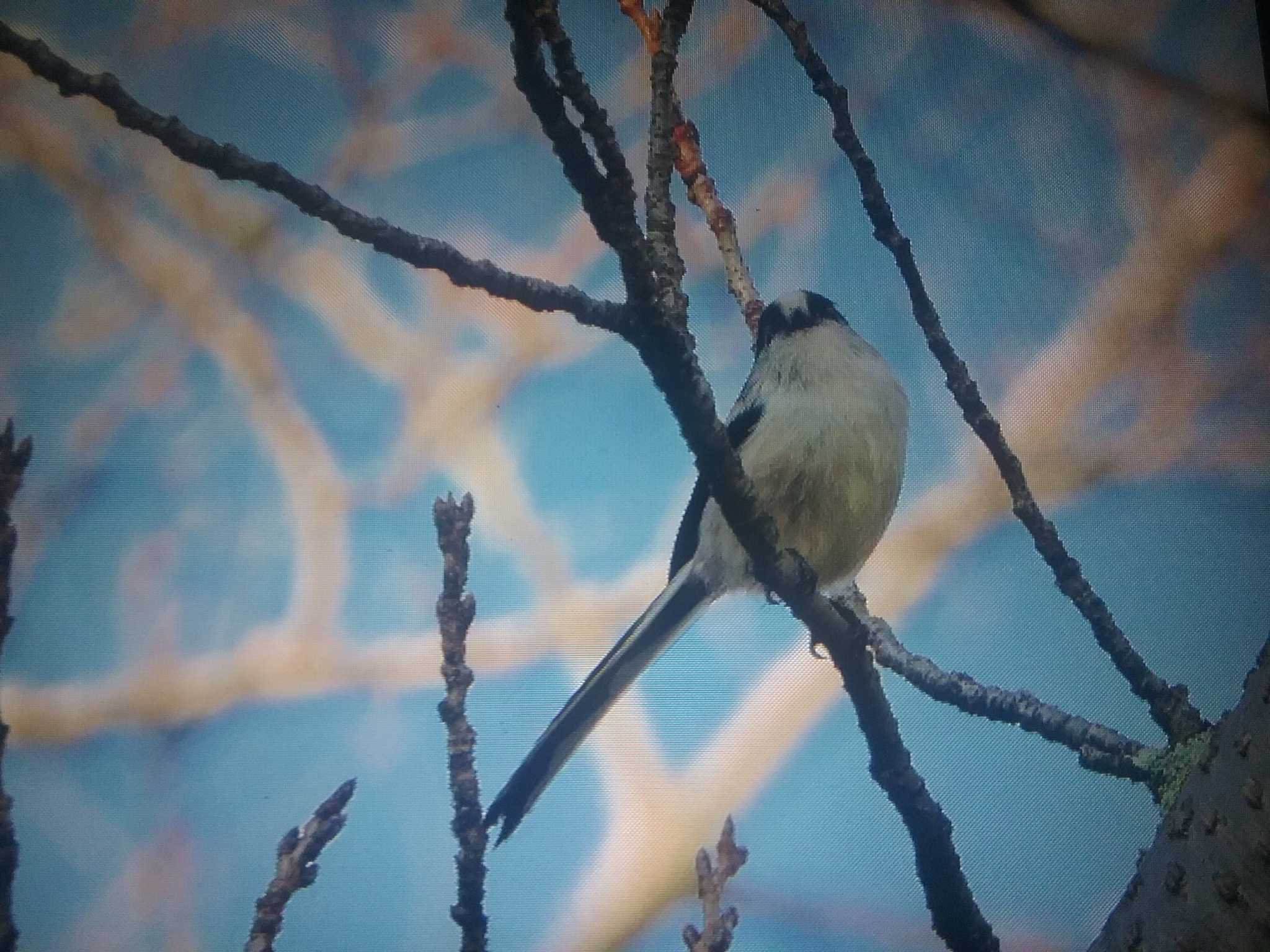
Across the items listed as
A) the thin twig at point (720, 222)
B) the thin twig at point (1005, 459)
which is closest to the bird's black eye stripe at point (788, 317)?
the thin twig at point (720, 222)

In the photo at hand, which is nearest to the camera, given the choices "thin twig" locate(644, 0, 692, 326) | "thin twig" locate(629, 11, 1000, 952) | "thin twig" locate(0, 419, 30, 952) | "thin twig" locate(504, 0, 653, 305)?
"thin twig" locate(504, 0, 653, 305)

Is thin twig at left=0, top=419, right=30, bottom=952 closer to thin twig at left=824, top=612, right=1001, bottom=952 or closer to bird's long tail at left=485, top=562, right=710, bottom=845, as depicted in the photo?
bird's long tail at left=485, top=562, right=710, bottom=845

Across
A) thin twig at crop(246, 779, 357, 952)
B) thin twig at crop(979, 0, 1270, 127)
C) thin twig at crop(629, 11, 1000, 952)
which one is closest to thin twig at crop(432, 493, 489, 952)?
thin twig at crop(246, 779, 357, 952)

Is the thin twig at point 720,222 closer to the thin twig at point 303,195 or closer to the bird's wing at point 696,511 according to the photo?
the bird's wing at point 696,511

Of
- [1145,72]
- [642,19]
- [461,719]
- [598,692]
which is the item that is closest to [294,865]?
[461,719]

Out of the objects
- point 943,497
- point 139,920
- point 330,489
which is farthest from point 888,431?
point 139,920

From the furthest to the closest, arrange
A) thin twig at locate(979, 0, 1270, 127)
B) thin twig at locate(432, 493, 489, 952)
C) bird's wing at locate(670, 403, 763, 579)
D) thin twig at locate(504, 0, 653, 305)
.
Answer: thin twig at locate(979, 0, 1270, 127), bird's wing at locate(670, 403, 763, 579), thin twig at locate(432, 493, 489, 952), thin twig at locate(504, 0, 653, 305)
